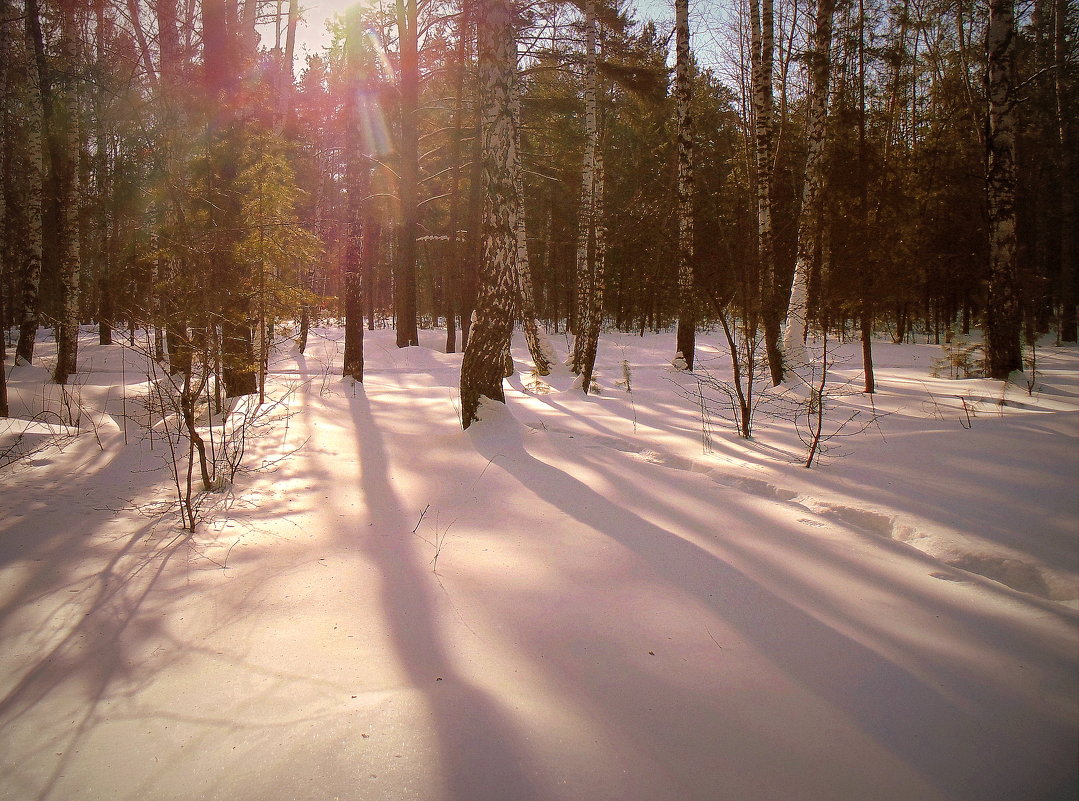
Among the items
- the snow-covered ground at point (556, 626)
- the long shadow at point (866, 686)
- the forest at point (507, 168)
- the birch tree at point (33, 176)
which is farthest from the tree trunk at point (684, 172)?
the birch tree at point (33, 176)

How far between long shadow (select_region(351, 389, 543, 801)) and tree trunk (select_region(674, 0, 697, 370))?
6764 mm

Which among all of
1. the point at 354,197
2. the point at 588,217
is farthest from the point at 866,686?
the point at 588,217

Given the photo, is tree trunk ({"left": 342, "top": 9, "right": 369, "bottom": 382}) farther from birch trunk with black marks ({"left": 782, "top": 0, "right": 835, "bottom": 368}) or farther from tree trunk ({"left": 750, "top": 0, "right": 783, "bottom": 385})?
birch trunk with black marks ({"left": 782, "top": 0, "right": 835, "bottom": 368})

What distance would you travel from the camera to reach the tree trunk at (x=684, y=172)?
963 centimetres

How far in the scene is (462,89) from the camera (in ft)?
53.8

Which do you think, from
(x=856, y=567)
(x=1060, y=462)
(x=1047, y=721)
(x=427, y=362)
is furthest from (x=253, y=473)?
(x=427, y=362)

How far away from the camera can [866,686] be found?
2207mm

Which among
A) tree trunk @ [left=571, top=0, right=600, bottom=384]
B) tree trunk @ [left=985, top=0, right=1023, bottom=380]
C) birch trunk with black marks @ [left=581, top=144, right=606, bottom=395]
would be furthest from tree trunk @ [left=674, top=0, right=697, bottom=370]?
tree trunk @ [left=985, top=0, right=1023, bottom=380]

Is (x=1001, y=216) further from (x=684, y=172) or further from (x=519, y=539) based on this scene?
(x=519, y=539)

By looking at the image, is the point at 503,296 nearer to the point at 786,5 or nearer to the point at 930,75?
the point at 786,5

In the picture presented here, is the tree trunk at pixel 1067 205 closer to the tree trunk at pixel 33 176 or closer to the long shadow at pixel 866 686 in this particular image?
the long shadow at pixel 866 686

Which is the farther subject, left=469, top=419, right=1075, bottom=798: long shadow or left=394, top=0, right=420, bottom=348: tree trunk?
left=394, top=0, right=420, bottom=348: tree trunk

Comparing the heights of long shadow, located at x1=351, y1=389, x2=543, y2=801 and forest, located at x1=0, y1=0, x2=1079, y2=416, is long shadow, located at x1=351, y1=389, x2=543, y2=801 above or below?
below

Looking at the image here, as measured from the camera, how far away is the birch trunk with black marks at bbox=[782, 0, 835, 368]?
31.5 ft
